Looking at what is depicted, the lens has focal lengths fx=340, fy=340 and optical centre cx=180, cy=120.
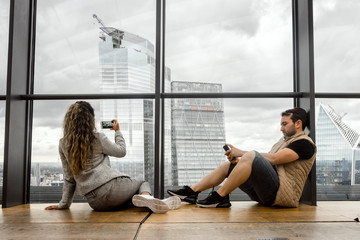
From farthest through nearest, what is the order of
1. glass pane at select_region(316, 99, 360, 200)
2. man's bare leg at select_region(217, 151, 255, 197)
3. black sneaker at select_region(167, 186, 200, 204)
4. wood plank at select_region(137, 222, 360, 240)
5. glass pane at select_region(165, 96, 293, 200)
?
glass pane at select_region(165, 96, 293, 200) < glass pane at select_region(316, 99, 360, 200) < black sneaker at select_region(167, 186, 200, 204) < man's bare leg at select_region(217, 151, 255, 197) < wood plank at select_region(137, 222, 360, 240)

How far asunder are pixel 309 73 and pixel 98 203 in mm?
2021

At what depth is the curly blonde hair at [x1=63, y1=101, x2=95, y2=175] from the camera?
236cm

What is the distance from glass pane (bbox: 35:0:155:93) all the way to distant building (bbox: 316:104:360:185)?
1622 millimetres

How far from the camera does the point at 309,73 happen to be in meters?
2.91

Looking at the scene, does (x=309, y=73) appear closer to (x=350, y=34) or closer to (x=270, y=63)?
(x=270, y=63)

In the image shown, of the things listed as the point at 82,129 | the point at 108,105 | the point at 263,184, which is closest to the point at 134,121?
the point at 108,105

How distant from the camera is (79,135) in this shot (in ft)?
7.83

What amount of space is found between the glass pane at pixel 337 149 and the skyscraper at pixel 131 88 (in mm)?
1393

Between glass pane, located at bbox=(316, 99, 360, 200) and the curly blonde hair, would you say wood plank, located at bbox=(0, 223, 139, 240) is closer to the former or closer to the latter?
the curly blonde hair

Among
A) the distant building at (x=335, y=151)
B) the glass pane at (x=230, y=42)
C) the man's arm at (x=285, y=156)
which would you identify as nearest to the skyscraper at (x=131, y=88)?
the glass pane at (x=230, y=42)

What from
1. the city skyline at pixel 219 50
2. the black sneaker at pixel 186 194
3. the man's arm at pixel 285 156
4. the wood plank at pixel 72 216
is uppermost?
the city skyline at pixel 219 50

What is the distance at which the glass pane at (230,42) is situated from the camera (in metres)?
3.23

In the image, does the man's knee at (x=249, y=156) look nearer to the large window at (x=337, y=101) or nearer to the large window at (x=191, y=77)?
the large window at (x=191, y=77)

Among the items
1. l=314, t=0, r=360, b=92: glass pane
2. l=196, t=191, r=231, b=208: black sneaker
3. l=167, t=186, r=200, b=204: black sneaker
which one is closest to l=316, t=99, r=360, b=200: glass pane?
l=314, t=0, r=360, b=92: glass pane
